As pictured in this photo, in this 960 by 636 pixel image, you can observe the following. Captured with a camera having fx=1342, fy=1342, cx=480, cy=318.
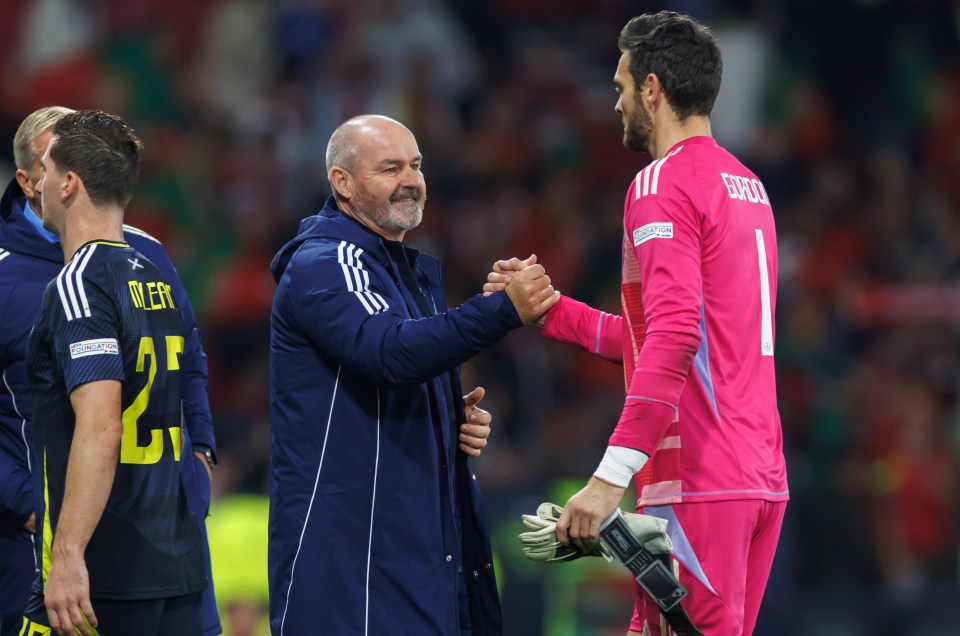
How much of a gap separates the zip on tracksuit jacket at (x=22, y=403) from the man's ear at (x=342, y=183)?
2.05 ft

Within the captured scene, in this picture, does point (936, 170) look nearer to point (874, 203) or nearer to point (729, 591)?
point (874, 203)

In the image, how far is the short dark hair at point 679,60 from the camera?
3.80 metres

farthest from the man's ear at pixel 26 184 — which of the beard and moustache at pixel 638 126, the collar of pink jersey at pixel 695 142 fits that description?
the collar of pink jersey at pixel 695 142

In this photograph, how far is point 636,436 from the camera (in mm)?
3510

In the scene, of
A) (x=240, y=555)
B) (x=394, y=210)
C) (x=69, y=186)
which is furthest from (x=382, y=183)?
(x=240, y=555)

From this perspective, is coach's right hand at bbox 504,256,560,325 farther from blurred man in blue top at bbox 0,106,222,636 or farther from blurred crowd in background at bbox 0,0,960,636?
blurred crowd in background at bbox 0,0,960,636

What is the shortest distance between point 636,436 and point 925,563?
5.90 metres

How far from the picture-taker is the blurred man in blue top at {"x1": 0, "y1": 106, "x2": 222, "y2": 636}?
13.6 ft

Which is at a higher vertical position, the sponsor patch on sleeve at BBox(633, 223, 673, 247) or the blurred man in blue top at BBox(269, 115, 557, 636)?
the sponsor patch on sleeve at BBox(633, 223, 673, 247)

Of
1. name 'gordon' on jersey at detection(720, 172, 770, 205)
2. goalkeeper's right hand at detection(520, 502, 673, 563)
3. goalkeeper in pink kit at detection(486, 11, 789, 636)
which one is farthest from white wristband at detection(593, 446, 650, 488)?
name 'gordon' on jersey at detection(720, 172, 770, 205)

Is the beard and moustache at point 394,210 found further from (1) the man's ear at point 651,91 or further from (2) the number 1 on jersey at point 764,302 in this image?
(2) the number 1 on jersey at point 764,302

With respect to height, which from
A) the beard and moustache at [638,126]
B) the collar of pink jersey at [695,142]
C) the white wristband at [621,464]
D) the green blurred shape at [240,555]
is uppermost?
the beard and moustache at [638,126]

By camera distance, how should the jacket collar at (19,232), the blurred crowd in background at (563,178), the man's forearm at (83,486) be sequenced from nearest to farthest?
the man's forearm at (83,486), the jacket collar at (19,232), the blurred crowd in background at (563,178)

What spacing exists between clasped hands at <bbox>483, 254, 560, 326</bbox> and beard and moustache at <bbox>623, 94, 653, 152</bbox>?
A: 452mm
